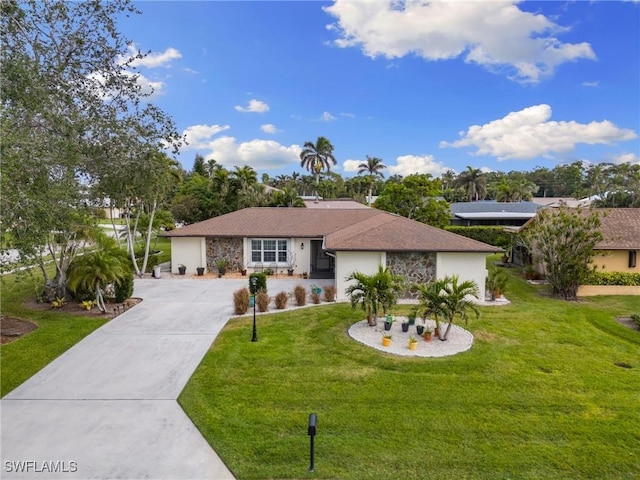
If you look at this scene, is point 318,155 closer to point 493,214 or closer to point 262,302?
point 493,214

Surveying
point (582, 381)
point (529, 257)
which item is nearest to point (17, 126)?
point (582, 381)

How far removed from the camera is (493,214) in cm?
3988

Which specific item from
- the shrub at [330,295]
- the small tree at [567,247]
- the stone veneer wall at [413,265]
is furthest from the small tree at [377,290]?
the small tree at [567,247]

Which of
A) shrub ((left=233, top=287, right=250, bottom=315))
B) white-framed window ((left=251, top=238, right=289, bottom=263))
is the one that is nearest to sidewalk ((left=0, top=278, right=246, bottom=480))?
shrub ((left=233, top=287, right=250, bottom=315))

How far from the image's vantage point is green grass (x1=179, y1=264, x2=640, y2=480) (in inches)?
225

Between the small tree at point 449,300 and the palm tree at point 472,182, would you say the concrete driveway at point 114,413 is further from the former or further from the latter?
the palm tree at point 472,182

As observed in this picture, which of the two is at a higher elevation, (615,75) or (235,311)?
(615,75)

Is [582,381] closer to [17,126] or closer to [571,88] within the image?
[17,126]

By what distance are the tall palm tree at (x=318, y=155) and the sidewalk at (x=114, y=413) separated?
45585 mm

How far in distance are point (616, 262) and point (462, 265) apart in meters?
9.32

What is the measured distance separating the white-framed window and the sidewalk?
9348 mm

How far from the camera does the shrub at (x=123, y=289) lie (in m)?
14.2

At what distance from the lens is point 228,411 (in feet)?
23.1

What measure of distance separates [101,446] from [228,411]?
206 centimetres
